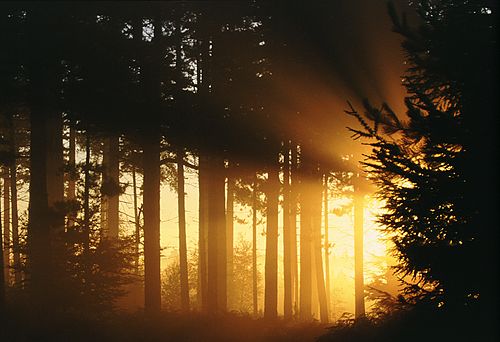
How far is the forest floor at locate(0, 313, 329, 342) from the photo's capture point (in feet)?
44.5

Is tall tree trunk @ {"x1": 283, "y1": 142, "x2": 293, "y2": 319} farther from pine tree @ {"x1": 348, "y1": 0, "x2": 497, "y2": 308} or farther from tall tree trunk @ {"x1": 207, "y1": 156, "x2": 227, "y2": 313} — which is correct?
pine tree @ {"x1": 348, "y1": 0, "x2": 497, "y2": 308}

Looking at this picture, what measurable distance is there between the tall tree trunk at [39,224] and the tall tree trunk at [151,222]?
3.00 meters

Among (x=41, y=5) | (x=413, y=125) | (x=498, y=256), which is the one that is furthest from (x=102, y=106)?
(x=498, y=256)

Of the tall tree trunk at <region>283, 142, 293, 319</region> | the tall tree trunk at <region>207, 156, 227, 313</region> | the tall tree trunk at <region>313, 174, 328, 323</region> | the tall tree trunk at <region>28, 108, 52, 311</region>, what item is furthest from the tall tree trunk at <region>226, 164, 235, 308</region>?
the tall tree trunk at <region>28, 108, 52, 311</region>

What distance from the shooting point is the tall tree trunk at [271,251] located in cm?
2058

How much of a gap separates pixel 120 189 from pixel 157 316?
4428 millimetres

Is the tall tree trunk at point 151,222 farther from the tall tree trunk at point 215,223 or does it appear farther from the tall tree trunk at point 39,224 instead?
the tall tree trunk at point 39,224

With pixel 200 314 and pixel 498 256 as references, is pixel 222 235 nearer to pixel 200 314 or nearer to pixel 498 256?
pixel 200 314

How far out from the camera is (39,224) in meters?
16.4

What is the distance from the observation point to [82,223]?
1708 cm

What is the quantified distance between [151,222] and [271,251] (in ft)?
18.2

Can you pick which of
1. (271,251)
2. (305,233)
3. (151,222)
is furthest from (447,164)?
(305,233)

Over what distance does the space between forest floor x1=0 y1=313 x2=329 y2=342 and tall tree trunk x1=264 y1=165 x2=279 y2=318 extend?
345 cm

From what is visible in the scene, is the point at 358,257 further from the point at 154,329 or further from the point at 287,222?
the point at 154,329
